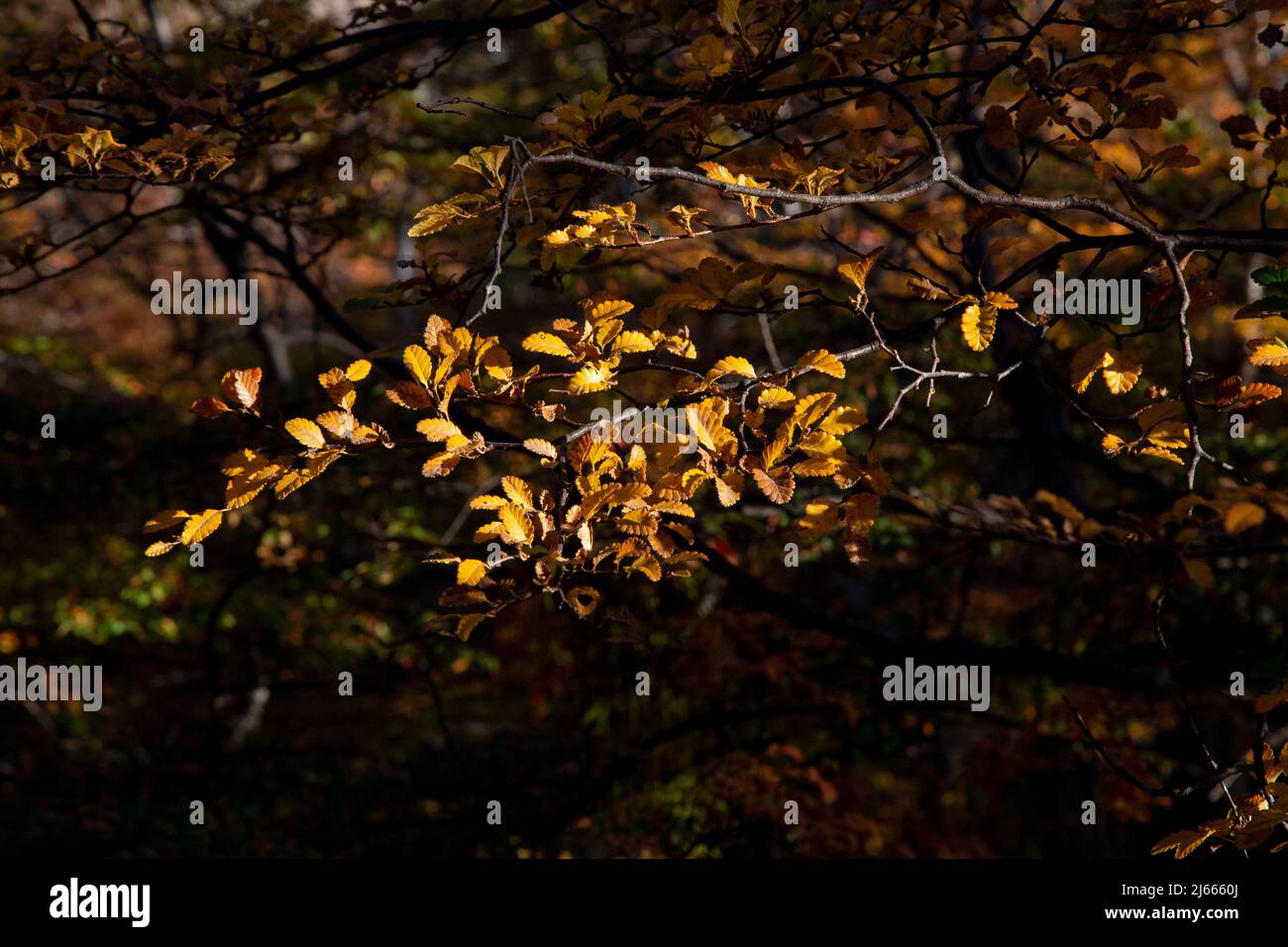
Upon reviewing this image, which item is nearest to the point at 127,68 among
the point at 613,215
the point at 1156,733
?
the point at 613,215

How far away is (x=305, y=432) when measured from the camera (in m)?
2.13

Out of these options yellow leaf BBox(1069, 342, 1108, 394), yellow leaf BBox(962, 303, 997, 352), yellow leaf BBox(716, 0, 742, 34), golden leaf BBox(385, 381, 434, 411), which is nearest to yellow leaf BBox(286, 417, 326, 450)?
golden leaf BBox(385, 381, 434, 411)

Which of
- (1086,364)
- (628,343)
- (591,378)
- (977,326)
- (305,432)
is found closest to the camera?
(305,432)

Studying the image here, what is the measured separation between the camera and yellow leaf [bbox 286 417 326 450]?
6.91 feet

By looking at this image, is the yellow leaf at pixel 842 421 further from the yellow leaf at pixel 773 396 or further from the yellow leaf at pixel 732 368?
the yellow leaf at pixel 732 368

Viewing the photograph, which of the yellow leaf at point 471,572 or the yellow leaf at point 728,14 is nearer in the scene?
the yellow leaf at point 471,572

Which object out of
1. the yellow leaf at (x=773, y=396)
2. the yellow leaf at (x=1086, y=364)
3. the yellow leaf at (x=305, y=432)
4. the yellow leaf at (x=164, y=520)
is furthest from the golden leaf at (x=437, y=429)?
the yellow leaf at (x=1086, y=364)

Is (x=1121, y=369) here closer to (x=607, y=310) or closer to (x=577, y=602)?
(x=607, y=310)

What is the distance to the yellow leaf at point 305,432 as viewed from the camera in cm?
211

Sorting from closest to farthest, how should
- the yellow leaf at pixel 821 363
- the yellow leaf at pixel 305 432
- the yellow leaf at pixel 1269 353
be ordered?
the yellow leaf at pixel 305 432
the yellow leaf at pixel 821 363
the yellow leaf at pixel 1269 353

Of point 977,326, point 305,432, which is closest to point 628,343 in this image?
point 305,432

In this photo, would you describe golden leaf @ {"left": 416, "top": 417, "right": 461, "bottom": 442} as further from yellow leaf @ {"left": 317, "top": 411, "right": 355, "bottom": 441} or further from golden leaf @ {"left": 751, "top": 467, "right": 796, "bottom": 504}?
golden leaf @ {"left": 751, "top": 467, "right": 796, "bottom": 504}
